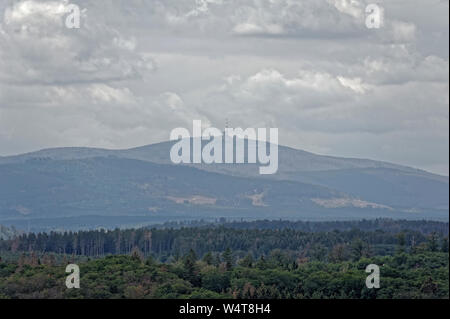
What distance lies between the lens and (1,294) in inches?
5037

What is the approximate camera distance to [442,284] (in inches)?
6093

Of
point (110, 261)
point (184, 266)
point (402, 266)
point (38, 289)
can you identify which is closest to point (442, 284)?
point (402, 266)

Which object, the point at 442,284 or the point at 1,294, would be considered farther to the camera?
the point at 442,284
